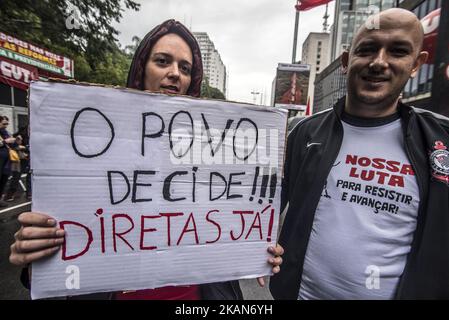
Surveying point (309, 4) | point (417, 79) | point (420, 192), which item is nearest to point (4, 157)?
point (420, 192)

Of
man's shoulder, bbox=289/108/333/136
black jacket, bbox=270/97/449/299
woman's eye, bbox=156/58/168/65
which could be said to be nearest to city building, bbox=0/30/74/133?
woman's eye, bbox=156/58/168/65

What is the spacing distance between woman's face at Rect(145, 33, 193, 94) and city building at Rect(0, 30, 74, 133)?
4919mm

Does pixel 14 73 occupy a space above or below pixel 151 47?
above

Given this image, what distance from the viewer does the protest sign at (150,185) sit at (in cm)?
95

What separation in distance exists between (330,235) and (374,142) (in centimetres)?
53

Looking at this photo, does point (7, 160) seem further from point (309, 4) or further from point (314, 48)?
point (314, 48)

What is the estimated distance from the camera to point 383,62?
1.30m

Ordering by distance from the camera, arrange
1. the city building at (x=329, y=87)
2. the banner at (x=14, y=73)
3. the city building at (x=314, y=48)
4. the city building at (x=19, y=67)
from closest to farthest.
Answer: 1. the banner at (x=14, y=73)
2. the city building at (x=19, y=67)
3. the city building at (x=329, y=87)
4. the city building at (x=314, y=48)

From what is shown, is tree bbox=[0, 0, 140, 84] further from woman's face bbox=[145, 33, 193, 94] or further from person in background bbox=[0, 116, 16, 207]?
woman's face bbox=[145, 33, 193, 94]

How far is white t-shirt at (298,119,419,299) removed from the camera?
4.05 ft

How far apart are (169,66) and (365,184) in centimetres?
113

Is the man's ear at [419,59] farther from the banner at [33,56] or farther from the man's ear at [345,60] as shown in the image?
the banner at [33,56]

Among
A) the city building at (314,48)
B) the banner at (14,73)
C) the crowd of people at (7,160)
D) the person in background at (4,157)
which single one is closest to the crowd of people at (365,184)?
the crowd of people at (7,160)

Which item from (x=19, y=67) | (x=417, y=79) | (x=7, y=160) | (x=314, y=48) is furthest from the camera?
(x=314, y=48)
